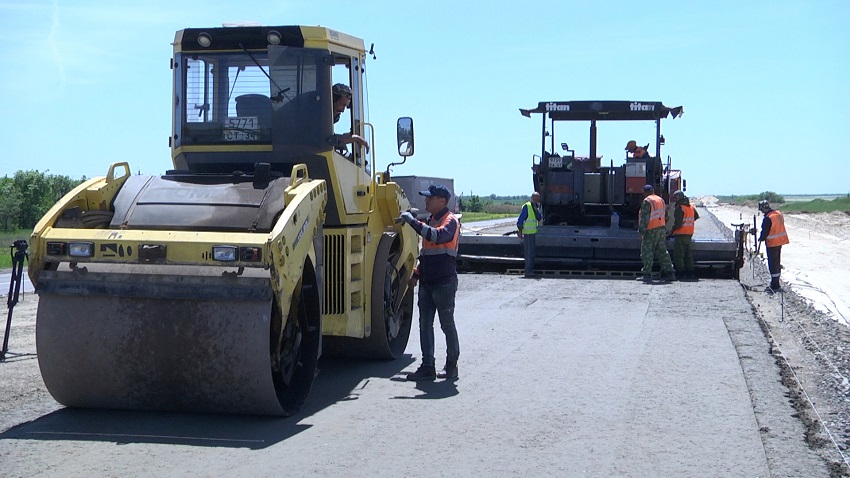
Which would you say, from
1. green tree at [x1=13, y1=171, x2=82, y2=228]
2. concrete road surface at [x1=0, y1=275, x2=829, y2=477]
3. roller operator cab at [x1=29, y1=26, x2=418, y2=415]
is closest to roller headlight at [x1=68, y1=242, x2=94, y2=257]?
roller operator cab at [x1=29, y1=26, x2=418, y2=415]

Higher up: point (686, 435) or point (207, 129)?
point (207, 129)

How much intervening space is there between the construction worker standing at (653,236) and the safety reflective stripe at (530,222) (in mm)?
1841

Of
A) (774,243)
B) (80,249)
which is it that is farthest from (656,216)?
(80,249)

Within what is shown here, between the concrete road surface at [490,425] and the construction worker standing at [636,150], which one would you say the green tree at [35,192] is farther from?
the concrete road surface at [490,425]

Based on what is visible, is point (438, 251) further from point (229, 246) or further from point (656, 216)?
point (656, 216)

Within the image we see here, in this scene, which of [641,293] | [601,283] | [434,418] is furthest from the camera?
[601,283]

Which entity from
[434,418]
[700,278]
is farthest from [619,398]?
[700,278]

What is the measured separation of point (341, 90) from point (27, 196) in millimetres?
53622

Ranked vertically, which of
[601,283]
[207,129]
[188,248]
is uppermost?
[207,129]

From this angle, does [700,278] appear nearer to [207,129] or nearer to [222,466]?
[207,129]

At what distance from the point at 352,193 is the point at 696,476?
3773 millimetres

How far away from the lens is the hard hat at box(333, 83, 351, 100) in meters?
8.09

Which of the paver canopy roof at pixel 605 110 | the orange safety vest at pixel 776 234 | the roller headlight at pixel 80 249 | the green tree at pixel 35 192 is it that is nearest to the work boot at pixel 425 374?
the roller headlight at pixel 80 249

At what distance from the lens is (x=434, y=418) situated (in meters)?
6.79
